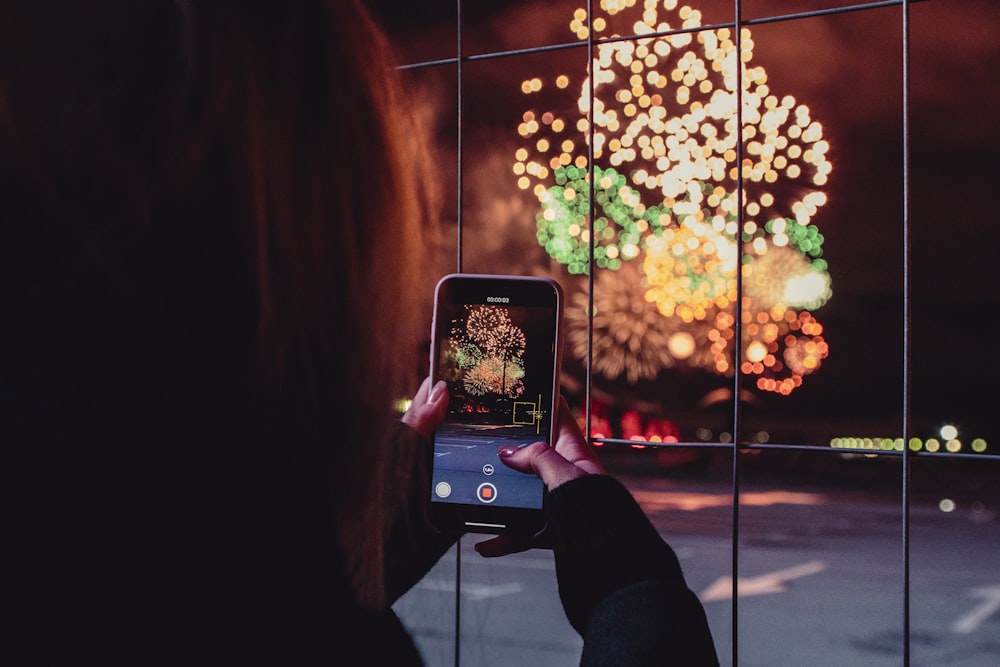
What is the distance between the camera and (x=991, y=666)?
17.0 feet

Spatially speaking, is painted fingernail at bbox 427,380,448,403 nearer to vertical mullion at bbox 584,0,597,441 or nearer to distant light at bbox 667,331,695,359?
vertical mullion at bbox 584,0,597,441

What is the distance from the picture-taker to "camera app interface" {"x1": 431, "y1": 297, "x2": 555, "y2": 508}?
1.02 meters

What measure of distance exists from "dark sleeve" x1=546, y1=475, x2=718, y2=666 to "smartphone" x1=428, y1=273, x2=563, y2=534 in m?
0.21

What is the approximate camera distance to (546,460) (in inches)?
36.5

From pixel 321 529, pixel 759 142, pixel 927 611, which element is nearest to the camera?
pixel 321 529

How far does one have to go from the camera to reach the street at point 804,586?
17.3ft

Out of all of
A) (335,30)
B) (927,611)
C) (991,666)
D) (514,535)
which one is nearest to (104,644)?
(335,30)

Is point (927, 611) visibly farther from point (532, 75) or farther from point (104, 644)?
point (532, 75)

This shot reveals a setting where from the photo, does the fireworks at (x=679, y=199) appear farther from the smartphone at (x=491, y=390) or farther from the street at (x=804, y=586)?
the smartphone at (x=491, y=390)

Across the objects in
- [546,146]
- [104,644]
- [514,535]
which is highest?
[546,146]

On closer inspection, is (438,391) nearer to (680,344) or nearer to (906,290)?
(906,290)

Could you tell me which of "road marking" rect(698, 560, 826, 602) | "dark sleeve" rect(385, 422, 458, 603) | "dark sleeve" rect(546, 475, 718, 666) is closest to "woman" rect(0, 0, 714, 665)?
"dark sleeve" rect(546, 475, 718, 666)

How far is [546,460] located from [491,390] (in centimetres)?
15

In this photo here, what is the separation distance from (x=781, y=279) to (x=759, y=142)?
4535 mm
